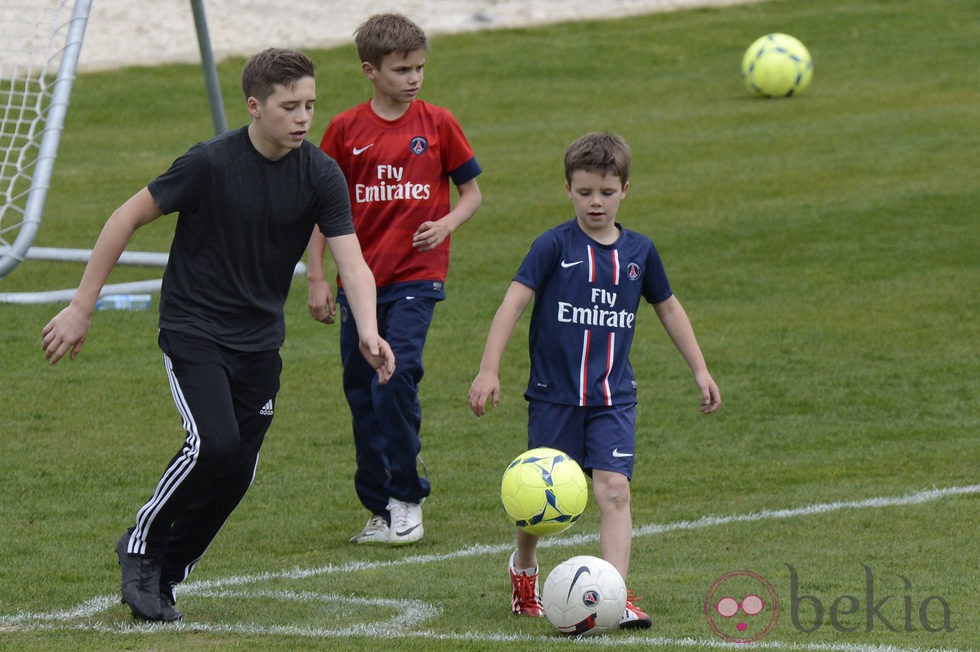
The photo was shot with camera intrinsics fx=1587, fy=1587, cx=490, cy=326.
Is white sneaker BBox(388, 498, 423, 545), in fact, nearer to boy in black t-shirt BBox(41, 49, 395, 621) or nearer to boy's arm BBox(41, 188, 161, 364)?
boy in black t-shirt BBox(41, 49, 395, 621)

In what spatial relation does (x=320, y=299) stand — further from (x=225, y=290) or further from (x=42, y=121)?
(x=42, y=121)

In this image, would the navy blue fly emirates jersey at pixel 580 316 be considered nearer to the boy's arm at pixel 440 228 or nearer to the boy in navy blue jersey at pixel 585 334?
the boy in navy blue jersey at pixel 585 334

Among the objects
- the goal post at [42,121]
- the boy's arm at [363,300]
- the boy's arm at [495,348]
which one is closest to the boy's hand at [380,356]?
the boy's arm at [363,300]

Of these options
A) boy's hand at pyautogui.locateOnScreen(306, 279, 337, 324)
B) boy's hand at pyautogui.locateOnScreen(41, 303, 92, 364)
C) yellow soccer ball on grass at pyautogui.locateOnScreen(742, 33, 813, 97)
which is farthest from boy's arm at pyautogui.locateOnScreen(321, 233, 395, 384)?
yellow soccer ball on grass at pyautogui.locateOnScreen(742, 33, 813, 97)

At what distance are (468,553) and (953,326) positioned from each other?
6377 mm

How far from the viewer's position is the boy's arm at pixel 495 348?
5910 mm

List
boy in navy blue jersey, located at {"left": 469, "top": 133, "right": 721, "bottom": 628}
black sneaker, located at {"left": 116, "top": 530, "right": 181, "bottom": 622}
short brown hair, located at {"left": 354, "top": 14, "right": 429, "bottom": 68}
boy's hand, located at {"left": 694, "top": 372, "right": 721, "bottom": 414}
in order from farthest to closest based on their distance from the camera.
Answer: short brown hair, located at {"left": 354, "top": 14, "right": 429, "bottom": 68}, boy's hand, located at {"left": 694, "top": 372, "right": 721, "bottom": 414}, boy in navy blue jersey, located at {"left": 469, "top": 133, "right": 721, "bottom": 628}, black sneaker, located at {"left": 116, "top": 530, "right": 181, "bottom": 622}

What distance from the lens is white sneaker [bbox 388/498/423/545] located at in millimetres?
7422

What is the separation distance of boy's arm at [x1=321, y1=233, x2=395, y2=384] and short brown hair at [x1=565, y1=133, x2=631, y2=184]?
85cm

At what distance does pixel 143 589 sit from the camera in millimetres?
5828

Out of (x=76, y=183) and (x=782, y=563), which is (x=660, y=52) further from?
(x=782, y=563)

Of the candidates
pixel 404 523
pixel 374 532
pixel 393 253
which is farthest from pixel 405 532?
pixel 393 253

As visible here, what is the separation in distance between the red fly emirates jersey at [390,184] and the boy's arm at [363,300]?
139 centimetres

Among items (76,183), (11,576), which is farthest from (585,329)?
(76,183)
